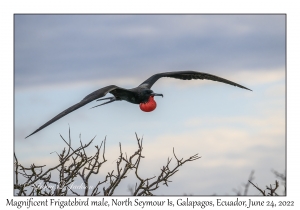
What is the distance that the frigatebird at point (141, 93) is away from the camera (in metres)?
5.93

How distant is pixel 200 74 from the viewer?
29.8 feet

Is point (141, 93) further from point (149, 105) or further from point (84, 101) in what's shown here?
point (84, 101)

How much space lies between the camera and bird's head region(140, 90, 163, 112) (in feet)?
25.1

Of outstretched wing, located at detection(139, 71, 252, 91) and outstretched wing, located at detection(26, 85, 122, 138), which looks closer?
outstretched wing, located at detection(26, 85, 122, 138)

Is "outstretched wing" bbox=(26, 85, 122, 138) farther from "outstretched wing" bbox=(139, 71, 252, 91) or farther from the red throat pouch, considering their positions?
"outstretched wing" bbox=(139, 71, 252, 91)

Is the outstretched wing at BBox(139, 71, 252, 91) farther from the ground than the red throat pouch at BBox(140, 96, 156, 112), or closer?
farther from the ground

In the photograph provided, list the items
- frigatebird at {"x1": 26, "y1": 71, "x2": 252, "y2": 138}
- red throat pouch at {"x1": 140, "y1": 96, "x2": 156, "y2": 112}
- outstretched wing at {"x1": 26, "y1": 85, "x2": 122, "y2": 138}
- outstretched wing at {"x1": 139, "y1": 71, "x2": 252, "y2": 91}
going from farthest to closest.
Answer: outstretched wing at {"x1": 139, "y1": 71, "x2": 252, "y2": 91} < red throat pouch at {"x1": 140, "y1": 96, "x2": 156, "y2": 112} < frigatebird at {"x1": 26, "y1": 71, "x2": 252, "y2": 138} < outstretched wing at {"x1": 26, "y1": 85, "x2": 122, "y2": 138}

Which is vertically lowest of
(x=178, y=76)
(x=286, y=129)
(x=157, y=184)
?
(x=157, y=184)

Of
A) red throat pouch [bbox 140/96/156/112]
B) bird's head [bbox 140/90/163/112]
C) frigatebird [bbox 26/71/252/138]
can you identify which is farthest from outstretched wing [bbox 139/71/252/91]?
red throat pouch [bbox 140/96/156/112]
